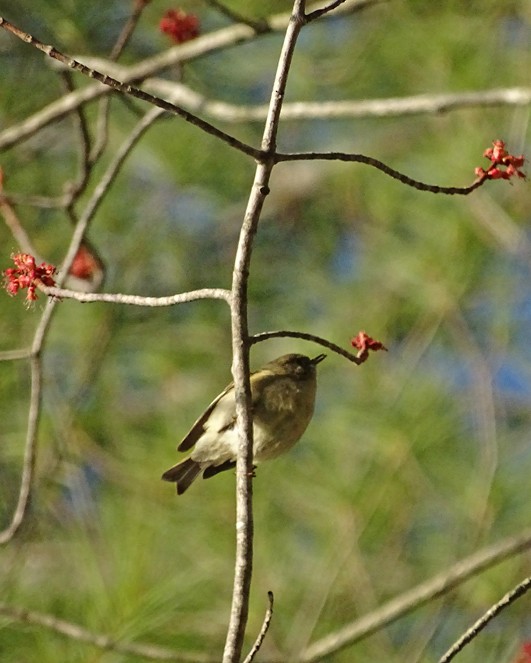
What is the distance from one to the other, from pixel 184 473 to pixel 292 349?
1741mm

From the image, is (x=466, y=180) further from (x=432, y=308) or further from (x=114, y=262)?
(x=114, y=262)

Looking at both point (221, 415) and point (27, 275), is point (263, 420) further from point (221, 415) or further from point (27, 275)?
point (27, 275)

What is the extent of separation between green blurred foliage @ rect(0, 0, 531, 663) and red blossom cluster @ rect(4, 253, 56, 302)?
1.17 m

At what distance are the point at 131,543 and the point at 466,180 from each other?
1500 mm

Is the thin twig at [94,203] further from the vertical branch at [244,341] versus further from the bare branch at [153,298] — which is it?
the vertical branch at [244,341]

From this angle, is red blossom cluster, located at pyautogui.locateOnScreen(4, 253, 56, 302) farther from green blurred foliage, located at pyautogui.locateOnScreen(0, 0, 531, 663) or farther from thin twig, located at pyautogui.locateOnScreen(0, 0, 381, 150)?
thin twig, located at pyautogui.locateOnScreen(0, 0, 381, 150)

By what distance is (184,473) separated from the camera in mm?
2490

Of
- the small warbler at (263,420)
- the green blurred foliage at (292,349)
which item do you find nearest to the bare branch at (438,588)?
the green blurred foliage at (292,349)

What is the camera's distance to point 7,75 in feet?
11.4

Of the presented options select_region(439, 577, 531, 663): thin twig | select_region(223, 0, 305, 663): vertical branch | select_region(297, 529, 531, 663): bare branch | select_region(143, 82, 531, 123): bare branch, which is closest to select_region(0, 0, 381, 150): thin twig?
select_region(143, 82, 531, 123): bare branch

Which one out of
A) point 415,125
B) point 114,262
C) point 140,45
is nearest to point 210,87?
point 140,45

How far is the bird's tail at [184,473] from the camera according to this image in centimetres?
246

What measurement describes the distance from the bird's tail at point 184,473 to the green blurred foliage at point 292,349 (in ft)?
0.87

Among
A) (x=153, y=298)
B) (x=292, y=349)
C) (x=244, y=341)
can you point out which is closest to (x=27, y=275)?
(x=153, y=298)
